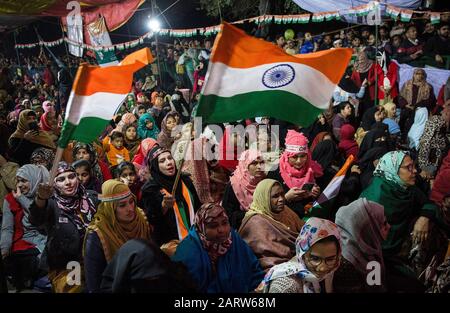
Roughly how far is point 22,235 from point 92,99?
1.32m

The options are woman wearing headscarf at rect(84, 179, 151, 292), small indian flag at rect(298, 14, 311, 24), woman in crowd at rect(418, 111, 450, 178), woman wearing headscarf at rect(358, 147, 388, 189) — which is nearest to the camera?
woman wearing headscarf at rect(84, 179, 151, 292)

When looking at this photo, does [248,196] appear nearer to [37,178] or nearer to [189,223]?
[189,223]

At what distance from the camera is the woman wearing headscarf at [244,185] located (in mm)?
4160

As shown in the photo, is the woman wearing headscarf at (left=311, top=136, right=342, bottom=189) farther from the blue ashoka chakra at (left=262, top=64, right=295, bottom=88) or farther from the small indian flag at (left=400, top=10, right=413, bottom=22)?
the small indian flag at (left=400, top=10, right=413, bottom=22)

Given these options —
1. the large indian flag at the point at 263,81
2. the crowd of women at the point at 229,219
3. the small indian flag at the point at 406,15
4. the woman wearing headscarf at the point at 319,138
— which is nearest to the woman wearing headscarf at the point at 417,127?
the crowd of women at the point at 229,219

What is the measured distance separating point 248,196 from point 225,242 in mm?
1043

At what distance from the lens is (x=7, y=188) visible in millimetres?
4727

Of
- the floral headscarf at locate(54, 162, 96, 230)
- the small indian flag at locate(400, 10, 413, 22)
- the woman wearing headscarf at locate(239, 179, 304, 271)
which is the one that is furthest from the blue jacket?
the small indian flag at locate(400, 10, 413, 22)

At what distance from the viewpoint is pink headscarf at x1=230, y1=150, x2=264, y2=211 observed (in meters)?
4.16

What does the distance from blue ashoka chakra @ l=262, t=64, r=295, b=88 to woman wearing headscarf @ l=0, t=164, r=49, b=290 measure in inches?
76.7

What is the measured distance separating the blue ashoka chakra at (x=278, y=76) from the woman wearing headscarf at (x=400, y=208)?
3.55ft

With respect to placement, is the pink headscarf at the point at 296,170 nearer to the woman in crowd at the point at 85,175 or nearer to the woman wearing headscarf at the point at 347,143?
the woman wearing headscarf at the point at 347,143

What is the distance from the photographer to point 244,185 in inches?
166

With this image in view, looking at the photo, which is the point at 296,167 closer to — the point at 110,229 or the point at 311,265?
the point at 311,265
